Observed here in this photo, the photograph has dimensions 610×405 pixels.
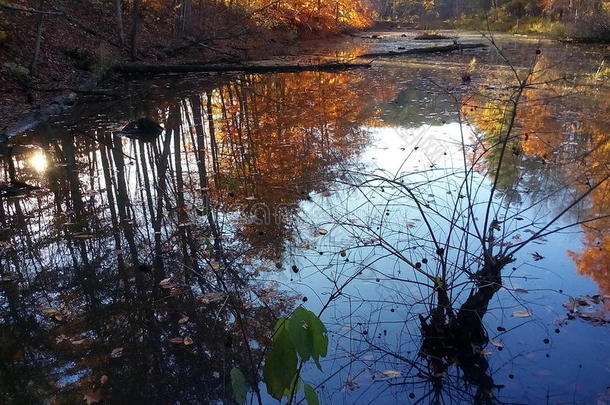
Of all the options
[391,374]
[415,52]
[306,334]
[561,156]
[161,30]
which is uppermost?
[161,30]

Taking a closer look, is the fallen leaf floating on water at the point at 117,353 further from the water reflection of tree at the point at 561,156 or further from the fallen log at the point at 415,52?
the fallen log at the point at 415,52

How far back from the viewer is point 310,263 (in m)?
4.70

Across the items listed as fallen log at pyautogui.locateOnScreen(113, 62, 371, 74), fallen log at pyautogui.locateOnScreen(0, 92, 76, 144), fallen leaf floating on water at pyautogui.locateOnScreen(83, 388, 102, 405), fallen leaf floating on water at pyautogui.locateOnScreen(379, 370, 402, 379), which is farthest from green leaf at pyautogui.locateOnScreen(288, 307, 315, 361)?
fallen log at pyautogui.locateOnScreen(113, 62, 371, 74)

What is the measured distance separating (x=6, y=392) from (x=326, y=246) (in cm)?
292

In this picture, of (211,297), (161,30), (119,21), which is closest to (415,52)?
→ (161,30)

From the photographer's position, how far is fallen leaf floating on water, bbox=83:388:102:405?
9.91ft

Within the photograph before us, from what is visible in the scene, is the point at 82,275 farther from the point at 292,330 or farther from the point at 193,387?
the point at 292,330

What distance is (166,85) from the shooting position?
15.6 metres

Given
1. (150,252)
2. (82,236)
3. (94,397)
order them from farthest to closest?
Answer: (82,236), (150,252), (94,397)

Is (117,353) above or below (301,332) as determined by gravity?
below

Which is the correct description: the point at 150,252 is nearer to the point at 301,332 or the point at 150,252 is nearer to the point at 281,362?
the point at 281,362

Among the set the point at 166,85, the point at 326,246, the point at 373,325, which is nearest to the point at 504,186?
the point at 326,246

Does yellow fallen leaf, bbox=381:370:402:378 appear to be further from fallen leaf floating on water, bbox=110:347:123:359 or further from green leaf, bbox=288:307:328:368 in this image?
fallen leaf floating on water, bbox=110:347:123:359

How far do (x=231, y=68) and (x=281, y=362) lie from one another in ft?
55.7
